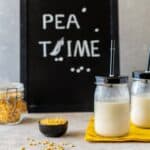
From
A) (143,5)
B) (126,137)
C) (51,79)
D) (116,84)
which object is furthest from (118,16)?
(126,137)

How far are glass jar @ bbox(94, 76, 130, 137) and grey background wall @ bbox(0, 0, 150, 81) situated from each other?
442 millimetres

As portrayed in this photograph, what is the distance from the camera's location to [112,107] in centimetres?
115

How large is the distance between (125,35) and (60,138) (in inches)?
24.4

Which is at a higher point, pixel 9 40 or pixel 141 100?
pixel 9 40

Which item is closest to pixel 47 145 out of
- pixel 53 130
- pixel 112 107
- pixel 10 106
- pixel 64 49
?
pixel 53 130

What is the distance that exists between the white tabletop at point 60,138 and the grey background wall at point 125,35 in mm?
264

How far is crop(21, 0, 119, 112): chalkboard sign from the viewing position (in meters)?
1.58

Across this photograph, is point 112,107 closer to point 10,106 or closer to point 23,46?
point 10,106

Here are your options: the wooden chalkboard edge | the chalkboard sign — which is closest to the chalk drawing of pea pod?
the chalkboard sign

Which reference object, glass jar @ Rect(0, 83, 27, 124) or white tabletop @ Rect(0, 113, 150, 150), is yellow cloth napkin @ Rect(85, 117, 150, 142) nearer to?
white tabletop @ Rect(0, 113, 150, 150)

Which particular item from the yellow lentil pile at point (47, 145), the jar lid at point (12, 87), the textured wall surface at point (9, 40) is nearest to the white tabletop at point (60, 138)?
the yellow lentil pile at point (47, 145)

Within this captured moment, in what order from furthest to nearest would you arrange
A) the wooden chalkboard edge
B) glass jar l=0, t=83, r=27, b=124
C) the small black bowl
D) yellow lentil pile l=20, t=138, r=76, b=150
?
1. the wooden chalkboard edge
2. glass jar l=0, t=83, r=27, b=124
3. the small black bowl
4. yellow lentil pile l=20, t=138, r=76, b=150

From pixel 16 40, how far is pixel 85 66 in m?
0.32

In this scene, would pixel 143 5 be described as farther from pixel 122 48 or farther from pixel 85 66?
pixel 85 66
